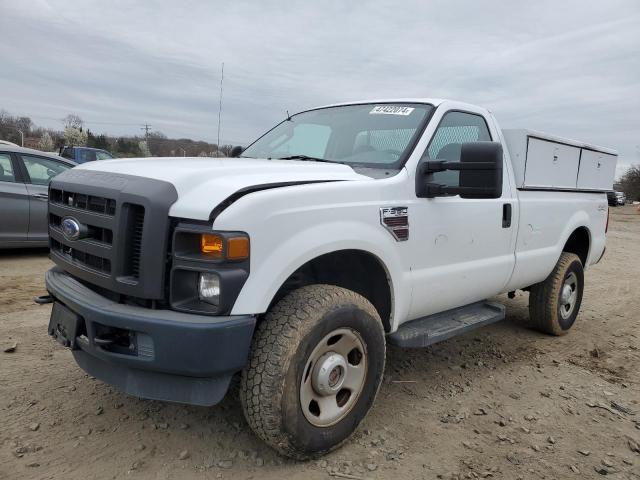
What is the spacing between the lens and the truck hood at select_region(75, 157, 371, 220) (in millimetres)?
2254

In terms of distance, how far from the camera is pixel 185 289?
2.29 m

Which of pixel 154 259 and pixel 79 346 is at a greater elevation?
pixel 154 259

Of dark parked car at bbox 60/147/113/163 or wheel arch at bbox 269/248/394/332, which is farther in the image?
dark parked car at bbox 60/147/113/163

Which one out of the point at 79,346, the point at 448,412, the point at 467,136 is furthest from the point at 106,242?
the point at 467,136

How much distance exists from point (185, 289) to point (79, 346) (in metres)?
0.72

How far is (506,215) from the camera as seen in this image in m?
3.89

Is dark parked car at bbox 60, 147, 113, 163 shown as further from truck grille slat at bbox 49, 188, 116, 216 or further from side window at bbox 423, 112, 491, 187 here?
side window at bbox 423, 112, 491, 187

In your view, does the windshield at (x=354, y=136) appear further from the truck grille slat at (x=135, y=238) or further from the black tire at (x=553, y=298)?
the black tire at (x=553, y=298)

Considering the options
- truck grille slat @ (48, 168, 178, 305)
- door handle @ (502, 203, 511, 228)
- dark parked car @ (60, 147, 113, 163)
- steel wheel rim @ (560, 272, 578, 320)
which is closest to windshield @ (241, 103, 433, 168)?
door handle @ (502, 203, 511, 228)

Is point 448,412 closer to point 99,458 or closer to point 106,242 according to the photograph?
point 99,458

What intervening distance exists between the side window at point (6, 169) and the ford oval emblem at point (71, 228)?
4.90 metres

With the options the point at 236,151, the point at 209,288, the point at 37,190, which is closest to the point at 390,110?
the point at 236,151

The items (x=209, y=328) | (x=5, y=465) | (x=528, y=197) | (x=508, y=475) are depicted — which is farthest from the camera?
(x=528, y=197)

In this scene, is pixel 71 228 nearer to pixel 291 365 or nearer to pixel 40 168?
pixel 291 365
